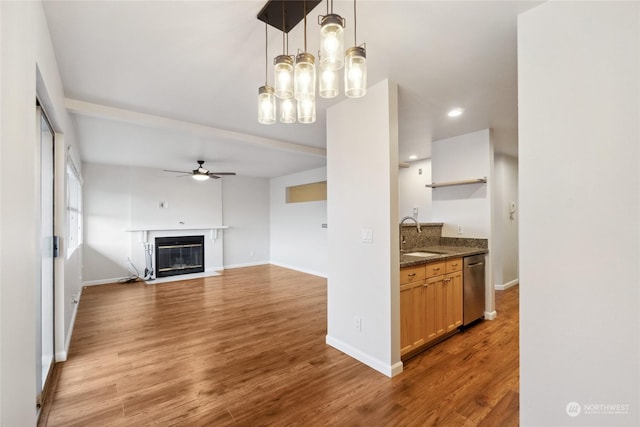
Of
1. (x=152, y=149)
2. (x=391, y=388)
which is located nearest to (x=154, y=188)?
(x=152, y=149)

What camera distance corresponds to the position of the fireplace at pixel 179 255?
21.7ft

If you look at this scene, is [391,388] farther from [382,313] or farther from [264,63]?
[264,63]

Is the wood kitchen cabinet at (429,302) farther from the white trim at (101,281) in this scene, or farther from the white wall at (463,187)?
the white trim at (101,281)

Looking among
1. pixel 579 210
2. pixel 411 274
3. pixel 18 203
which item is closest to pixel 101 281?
pixel 18 203

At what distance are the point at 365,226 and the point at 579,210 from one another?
4.89ft

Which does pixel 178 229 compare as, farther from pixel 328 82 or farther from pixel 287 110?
pixel 328 82

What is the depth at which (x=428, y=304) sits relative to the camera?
2.89 m

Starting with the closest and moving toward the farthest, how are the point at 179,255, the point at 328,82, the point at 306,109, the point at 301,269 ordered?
the point at 328,82
the point at 306,109
the point at 179,255
the point at 301,269

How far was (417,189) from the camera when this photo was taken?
235 inches

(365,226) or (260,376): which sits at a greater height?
(365,226)

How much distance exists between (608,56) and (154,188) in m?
7.46

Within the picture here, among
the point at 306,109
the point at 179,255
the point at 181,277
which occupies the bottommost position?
the point at 181,277

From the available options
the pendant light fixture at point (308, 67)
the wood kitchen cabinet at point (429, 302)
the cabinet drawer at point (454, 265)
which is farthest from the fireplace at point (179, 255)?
the pendant light fixture at point (308, 67)

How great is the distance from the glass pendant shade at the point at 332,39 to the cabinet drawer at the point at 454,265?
102 inches
